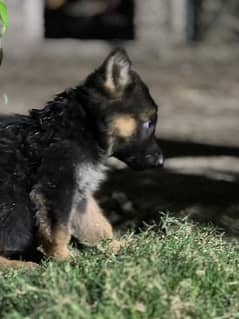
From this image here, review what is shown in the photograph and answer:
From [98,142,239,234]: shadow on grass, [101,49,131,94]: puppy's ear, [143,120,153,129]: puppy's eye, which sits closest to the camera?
[101,49,131,94]: puppy's ear

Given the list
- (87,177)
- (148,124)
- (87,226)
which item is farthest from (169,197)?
(87,177)

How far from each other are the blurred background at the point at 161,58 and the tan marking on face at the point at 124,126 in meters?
2.64

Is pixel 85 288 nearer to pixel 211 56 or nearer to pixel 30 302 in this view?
pixel 30 302

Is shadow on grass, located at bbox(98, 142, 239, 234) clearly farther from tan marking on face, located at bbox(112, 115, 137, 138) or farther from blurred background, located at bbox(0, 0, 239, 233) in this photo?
tan marking on face, located at bbox(112, 115, 137, 138)

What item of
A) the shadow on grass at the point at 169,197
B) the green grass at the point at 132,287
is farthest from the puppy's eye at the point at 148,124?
the green grass at the point at 132,287

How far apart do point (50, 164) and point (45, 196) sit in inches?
7.9

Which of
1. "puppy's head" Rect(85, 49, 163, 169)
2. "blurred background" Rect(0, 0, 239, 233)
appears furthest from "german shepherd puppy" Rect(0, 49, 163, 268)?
"blurred background" Rect(0, 0, 239, 233)

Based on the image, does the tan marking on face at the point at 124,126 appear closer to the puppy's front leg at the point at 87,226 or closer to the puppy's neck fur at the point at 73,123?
the puppy's neck fur at the point at 73,123

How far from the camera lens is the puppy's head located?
6238 millimetres

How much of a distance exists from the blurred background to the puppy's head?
2565 millimetres

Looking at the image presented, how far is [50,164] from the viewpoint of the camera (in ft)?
19.2

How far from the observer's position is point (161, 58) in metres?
15.6

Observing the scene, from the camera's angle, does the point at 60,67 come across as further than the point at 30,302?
Yes

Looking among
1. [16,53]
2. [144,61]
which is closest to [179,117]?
[144,61]
